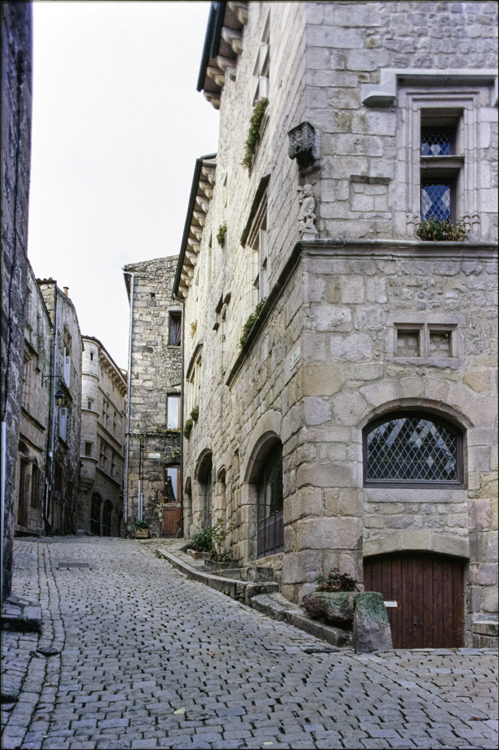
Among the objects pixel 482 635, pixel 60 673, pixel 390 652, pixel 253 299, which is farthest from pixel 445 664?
pixel 253 299

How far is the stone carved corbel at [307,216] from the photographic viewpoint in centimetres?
917

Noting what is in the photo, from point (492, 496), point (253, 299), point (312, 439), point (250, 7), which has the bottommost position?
point (492, 496)

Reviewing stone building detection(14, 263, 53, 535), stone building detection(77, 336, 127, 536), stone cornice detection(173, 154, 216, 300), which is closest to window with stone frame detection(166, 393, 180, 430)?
stone building detection(14, 263, 53, 535)

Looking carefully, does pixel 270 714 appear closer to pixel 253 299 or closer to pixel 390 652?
pixel 390 652

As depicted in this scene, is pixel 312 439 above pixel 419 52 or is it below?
below

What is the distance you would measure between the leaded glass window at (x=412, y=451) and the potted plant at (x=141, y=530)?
17976 millimetres

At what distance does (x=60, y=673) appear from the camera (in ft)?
20.5

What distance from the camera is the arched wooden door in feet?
28.1

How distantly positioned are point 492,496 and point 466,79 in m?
4.50

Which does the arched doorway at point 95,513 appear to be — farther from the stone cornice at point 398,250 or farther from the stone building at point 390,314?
the stone cornice at point 398,250

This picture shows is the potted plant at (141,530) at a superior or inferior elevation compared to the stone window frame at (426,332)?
inferior

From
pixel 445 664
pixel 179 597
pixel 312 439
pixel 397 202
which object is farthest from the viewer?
pixel 179 597

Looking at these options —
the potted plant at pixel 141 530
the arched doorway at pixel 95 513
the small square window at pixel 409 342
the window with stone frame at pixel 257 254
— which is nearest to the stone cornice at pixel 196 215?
the window with stone frame at pixel 257 254

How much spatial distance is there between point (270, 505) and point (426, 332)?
364 centimetres
